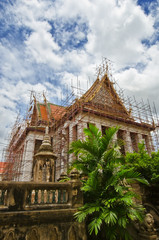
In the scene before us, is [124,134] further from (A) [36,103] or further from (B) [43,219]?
(B) [43,219]

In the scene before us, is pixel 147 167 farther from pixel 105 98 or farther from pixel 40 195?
pixel 105 98

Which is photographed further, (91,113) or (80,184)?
(91,113)

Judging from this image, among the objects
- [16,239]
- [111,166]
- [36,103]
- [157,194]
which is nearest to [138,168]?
[157,194]

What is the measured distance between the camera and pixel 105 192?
17.4 feet

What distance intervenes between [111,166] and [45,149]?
166 inches

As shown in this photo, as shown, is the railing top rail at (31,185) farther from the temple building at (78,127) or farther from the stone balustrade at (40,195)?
the temple building at (78,127)

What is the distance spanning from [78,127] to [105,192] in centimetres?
912

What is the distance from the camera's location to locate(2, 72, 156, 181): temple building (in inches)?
593

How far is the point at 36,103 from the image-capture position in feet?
69.6

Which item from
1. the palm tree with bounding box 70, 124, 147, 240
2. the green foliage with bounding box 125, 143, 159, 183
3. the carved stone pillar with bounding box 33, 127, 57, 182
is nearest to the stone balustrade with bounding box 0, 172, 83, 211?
the palm tree with bounding box 70, 124, 147, 240

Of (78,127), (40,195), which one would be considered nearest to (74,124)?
(78,127)

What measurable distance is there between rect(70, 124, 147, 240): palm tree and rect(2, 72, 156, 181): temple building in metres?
7.55

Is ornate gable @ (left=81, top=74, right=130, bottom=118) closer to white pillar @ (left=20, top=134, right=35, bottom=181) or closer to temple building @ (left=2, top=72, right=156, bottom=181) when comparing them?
temple building @ (left=2, top=72, right=156, bottom=181)

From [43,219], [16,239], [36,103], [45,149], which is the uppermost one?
[36,103]
